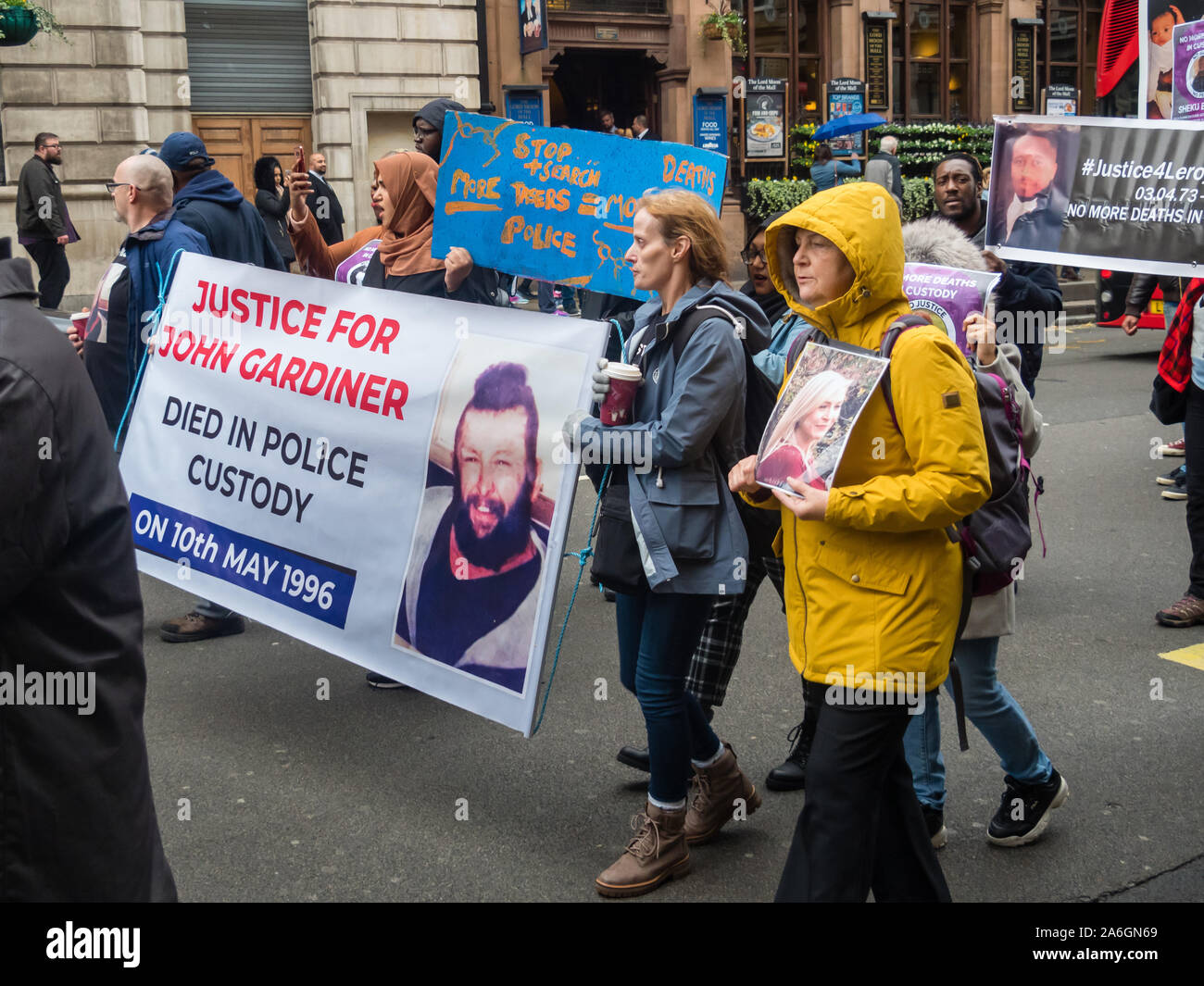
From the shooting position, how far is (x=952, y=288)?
15.2ft

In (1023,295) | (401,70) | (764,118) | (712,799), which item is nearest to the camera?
(712,799)

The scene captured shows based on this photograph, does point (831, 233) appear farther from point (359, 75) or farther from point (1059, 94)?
point (1059, 94)

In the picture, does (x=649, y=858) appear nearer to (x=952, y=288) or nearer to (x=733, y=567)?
(x=733, y=567)

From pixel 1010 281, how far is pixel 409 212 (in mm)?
2458

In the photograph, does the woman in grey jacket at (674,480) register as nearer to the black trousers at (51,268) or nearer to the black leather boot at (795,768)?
the black leather boot at (795,768)

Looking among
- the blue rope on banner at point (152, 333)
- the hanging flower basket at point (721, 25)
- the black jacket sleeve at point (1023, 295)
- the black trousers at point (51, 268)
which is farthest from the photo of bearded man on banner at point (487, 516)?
the hanging flower basket at point (721, 25)

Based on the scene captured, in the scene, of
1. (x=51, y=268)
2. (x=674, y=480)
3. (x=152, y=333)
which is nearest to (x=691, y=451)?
(x=674, y=480)

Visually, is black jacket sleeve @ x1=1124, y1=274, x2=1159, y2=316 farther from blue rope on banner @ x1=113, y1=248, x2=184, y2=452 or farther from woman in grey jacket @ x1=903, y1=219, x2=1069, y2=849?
blue rope on banner @ x1=113, y1=248, x2=184, y2=452

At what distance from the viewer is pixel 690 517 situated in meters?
3.53

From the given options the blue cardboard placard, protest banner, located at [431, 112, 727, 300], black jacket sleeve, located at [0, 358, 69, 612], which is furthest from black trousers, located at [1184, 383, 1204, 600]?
the blue cardboard placard

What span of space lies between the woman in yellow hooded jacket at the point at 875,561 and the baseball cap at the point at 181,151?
4.06m

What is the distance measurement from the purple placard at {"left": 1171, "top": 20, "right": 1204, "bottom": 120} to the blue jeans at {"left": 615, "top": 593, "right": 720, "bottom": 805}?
4.84m

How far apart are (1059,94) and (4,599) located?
2737 centimetres
